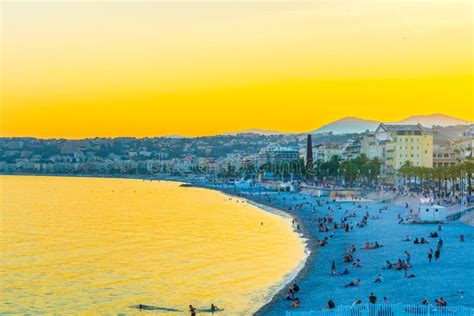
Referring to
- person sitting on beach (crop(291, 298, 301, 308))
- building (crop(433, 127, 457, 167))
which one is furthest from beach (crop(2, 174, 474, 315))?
building (crop(433, 127, 457, 167))

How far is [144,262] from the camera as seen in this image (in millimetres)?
35031

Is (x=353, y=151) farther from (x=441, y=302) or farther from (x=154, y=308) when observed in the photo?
(x=441, y=302)

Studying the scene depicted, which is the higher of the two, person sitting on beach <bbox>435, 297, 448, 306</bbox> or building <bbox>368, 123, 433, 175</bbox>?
building <bbox>368, 123, 433, 175</bbox>

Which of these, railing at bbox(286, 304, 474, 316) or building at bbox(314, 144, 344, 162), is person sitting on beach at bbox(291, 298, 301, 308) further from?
building at bbox(314, 144, 344, 162)

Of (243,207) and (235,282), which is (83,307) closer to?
(235,282)

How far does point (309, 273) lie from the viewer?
94.2ft

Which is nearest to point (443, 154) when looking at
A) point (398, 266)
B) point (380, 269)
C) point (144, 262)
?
point (144, 262)

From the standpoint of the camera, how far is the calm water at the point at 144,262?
25.7 metres

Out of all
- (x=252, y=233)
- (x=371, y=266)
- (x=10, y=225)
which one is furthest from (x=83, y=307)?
(x=10, y=225)

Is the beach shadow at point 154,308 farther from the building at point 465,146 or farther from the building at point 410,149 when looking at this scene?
the building at point 410,149

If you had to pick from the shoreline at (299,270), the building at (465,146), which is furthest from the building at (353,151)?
the shoreline at (299,270)

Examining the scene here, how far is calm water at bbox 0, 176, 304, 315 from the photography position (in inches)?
1010

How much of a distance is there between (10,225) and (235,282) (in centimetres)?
3584

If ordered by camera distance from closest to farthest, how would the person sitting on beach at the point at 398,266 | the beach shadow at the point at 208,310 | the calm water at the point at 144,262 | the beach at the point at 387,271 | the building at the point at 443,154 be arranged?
the beach at the point at 387,271 < the beach shadow at the point at 208,310 < the calm water at the point at 144,262 < the person sitting on beach at the point at 398,266 < the building at the point at 443,154
